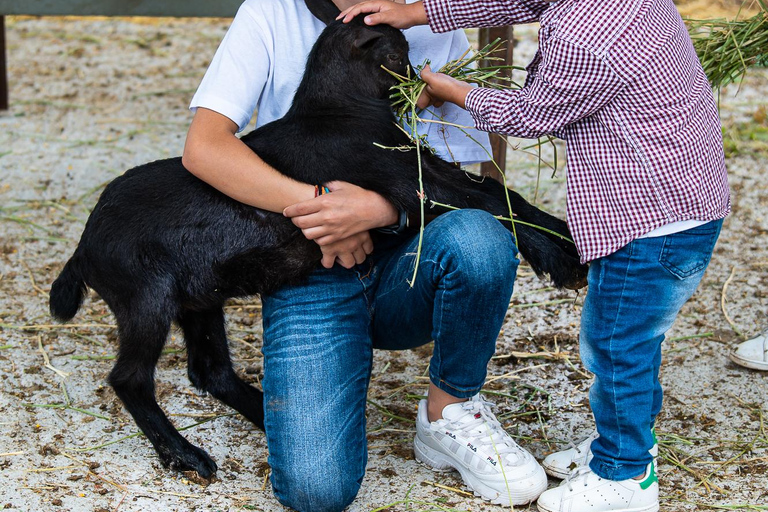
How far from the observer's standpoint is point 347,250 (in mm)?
2604

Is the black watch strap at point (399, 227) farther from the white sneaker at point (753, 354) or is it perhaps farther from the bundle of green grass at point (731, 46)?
the white sneaker at point (753, 354)

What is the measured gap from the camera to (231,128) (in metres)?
2.59

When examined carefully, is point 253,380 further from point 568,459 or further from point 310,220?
point 568,459

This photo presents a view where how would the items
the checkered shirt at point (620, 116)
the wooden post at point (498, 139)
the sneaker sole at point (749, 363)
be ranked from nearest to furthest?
the checkered shirt at point (620, 116) < the sneaker sole at point (749, 363) < the wooden post at point (498, 139)

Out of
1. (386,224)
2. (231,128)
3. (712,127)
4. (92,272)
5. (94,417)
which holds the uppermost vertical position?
(712,127)

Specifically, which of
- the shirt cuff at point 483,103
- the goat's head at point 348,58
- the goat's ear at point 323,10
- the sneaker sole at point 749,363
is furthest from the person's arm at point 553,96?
the sneaker sole at point 749,363

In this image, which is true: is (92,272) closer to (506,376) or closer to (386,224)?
(386,224)


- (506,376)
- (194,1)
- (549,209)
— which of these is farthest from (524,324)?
(194,1)

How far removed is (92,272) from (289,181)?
25.1 inches

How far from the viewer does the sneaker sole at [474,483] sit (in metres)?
2.51

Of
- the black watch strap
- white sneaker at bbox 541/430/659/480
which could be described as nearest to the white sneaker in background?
white sneaker at bbox 541/430/659/480

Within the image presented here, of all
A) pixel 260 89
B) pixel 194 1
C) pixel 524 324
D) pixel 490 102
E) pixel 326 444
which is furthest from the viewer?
pixel 194 1

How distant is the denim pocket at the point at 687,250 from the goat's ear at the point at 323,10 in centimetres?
124

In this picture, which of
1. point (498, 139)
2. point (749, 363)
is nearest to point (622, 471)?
point (749, 363)
